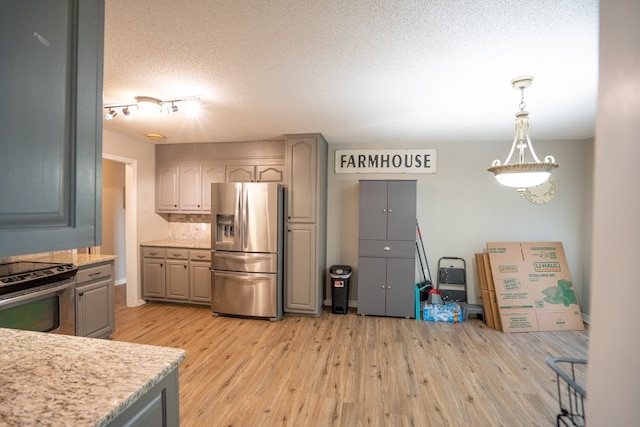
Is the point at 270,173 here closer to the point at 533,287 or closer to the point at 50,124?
the point at 50,124

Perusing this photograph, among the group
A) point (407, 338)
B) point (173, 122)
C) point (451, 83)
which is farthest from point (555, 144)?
point (173, 122)

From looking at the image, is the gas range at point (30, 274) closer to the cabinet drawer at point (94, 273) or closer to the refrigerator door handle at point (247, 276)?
the cabinet drawer at point (94, 273)

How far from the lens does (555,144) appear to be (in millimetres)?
3805

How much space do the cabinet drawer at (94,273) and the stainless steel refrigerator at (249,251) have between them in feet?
3.68

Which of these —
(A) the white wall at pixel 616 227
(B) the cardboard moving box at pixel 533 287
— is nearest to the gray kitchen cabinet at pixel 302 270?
(B) the cardboard moving box at pixel 533 287

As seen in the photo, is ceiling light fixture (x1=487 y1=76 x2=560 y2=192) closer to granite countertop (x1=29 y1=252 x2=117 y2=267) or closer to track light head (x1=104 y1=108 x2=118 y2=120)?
track light head (x1=104 y1=108 x2=118 y2=120)

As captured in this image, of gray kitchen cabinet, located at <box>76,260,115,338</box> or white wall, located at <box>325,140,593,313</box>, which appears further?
white wall, located at <box>325,140,593,313</box>

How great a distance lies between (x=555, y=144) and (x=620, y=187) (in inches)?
173

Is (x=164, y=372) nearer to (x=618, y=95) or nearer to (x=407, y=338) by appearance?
(x=618, y=95)

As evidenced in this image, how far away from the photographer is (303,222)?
3.71 metres

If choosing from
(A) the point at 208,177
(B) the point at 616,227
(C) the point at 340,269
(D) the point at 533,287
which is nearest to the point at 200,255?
(A) the point at 208,177

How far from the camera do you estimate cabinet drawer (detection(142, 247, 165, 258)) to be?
158 inches

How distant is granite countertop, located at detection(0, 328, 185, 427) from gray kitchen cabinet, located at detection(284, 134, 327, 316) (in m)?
2.59

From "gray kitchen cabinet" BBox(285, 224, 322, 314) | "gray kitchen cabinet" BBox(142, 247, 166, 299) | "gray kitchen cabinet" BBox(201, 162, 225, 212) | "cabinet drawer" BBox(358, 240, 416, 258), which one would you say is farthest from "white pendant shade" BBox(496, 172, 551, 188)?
"gray kitchen cabinet" BBox(142, 247, 166, 299)
